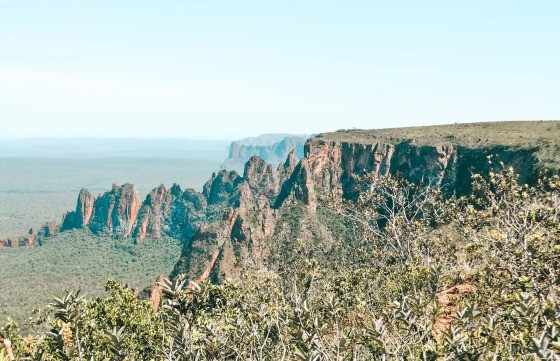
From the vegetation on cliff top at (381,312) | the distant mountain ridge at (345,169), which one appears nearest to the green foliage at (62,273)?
the distant mountain ridge at (345,169)

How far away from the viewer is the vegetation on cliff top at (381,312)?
11906 millimetres

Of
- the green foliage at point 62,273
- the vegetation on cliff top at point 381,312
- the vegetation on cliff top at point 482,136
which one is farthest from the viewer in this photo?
the green foliage at point 62,273

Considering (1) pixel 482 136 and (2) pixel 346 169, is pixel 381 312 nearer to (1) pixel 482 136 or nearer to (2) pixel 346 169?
(1) pixel 482 136

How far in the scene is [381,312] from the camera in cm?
2564

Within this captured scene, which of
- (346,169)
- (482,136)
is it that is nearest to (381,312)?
(482,136)

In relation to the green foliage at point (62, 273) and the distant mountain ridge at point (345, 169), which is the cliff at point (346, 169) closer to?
the distant mountain ridge at point (345, 169)

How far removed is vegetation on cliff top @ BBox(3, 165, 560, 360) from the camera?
11906 mm

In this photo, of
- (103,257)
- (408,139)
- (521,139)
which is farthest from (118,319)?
(103,257)

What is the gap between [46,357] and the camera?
77.2 feet

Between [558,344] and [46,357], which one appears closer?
[558,344]

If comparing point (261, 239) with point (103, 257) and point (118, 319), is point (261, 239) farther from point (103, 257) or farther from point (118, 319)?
point (103, 257)

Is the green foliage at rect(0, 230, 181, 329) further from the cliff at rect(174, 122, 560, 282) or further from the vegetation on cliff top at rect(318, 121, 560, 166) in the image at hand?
the vegetation on cliff top at rect(318, 121, 560, 166)

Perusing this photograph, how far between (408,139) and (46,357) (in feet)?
455

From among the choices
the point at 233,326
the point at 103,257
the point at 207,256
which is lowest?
the point at 103,257
